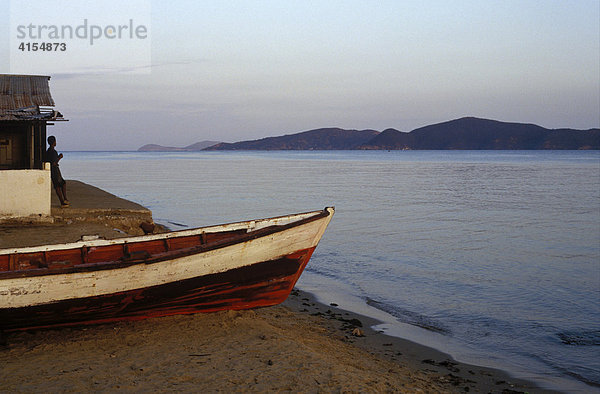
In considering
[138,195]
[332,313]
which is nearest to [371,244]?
[332,313]

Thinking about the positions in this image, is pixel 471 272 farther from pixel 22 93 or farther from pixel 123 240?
pixel 22 93

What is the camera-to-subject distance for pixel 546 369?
7562 millimetres

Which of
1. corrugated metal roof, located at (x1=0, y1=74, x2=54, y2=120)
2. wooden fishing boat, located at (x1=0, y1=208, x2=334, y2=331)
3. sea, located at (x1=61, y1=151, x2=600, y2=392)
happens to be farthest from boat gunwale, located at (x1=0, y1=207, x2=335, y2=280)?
corrugated metal roof, located at (x1=0, y1=74, x2=54, y2=120)

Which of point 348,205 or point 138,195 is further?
point 138,195

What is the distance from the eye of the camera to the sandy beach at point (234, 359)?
565cm

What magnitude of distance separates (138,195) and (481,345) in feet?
90.5

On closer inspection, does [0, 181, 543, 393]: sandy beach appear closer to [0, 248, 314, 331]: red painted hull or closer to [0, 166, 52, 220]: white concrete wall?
[0, 248, 314, 331]: red painted hull

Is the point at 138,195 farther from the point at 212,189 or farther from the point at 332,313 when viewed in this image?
the point at 332,313

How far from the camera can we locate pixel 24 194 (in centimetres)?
1358

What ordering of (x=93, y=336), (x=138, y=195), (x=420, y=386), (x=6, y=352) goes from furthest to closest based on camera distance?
1. (x=138, y=195)
2. (x=93, y=336)
3. (x=6, y=352)
4. (x=420, y=386)

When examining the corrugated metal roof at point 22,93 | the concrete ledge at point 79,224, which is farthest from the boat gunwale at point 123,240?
the corrugated metal roof at point 22,93

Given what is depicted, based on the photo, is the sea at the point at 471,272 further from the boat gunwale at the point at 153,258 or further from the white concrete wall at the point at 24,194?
the white concrete wall at the point at 24,194

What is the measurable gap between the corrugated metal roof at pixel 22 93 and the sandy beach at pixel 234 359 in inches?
329

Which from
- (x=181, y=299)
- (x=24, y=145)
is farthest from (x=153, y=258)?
(x=24, y=145)
